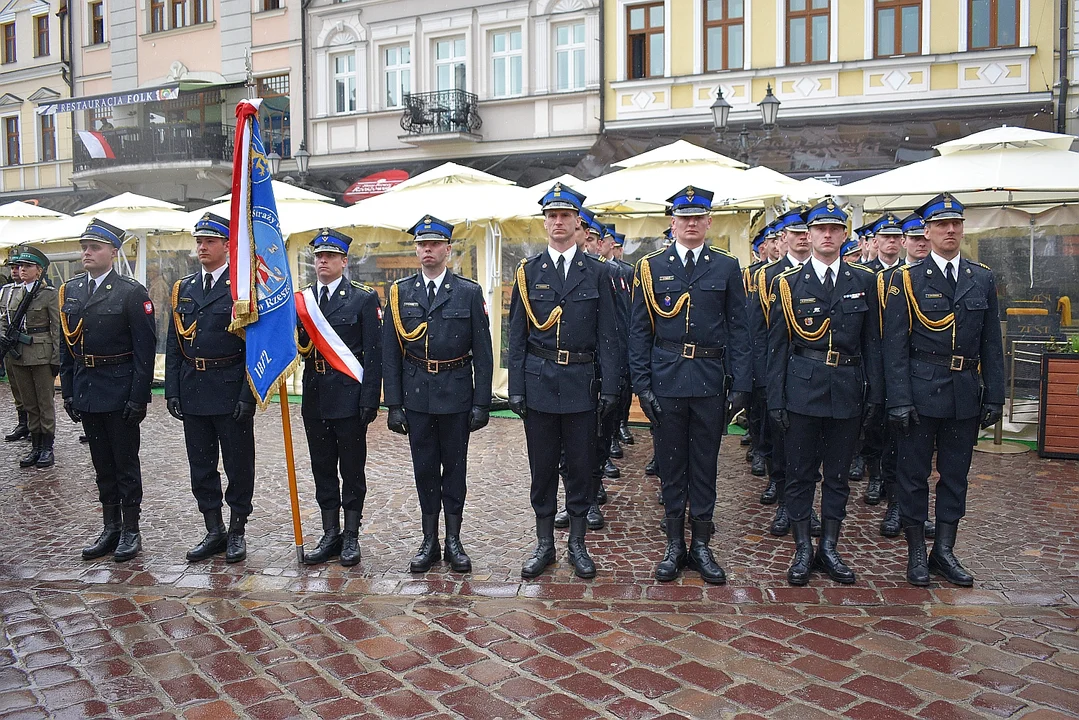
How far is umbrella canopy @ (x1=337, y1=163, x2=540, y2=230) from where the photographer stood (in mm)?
11898

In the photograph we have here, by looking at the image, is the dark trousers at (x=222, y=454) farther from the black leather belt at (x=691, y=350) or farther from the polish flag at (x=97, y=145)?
the polish flag at (x=97, y=145)

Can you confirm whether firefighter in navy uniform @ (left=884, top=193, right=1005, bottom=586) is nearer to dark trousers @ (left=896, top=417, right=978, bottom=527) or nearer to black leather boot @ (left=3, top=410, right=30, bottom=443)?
dark trousers @ (left=896, top=417, right=978, bottom=527)

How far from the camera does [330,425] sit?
233 inches

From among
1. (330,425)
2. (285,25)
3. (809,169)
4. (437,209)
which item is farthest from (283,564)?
(285,25)

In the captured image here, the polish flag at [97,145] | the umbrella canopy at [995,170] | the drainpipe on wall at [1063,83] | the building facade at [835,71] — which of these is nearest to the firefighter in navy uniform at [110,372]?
the umbrella canopy at [995,170]

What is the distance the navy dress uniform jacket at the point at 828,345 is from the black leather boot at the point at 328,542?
2.90 m

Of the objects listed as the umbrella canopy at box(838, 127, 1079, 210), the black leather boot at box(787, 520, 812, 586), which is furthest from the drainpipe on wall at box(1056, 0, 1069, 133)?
the black leather boot at box(787, 520, 812, 586)

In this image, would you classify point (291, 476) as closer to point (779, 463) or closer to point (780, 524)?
point (780, 524)

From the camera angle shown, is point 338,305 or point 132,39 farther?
point 132,39

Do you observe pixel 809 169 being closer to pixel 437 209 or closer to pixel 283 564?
pixel 437 209

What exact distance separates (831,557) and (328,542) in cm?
315

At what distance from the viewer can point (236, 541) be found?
604 cm

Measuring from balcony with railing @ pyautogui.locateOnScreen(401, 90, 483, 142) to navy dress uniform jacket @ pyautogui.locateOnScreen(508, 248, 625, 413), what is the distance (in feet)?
51.0

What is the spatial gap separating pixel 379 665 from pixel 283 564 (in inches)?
70.7
